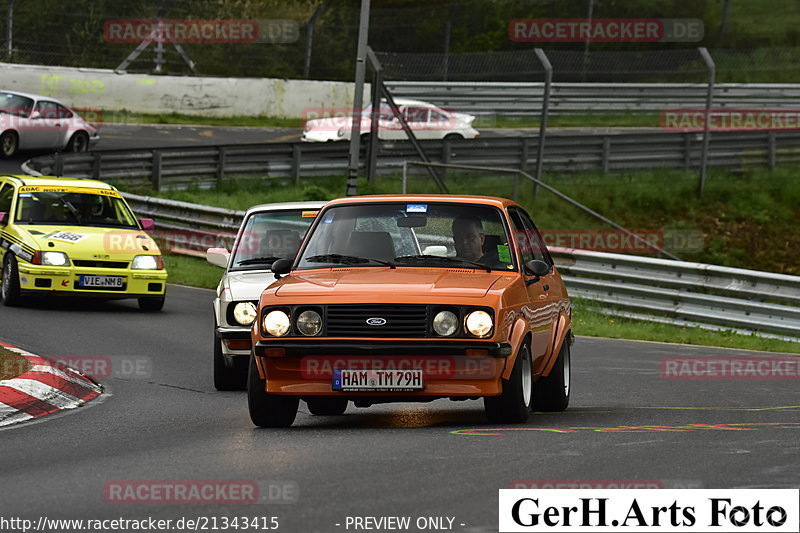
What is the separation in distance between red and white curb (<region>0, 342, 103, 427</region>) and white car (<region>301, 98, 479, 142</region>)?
2049 centimetres

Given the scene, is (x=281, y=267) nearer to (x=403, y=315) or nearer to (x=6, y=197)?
(x=403, y=315)

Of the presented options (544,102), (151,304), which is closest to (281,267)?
(151,304)

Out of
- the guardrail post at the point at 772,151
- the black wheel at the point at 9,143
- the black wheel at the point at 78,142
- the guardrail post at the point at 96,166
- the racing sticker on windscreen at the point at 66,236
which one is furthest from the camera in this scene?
the black wheel at the point at 78,142

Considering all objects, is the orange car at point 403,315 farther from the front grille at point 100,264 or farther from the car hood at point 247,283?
the front grille at point 100,264

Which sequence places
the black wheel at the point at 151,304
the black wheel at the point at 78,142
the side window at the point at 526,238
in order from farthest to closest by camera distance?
the black wheel at the point at 78,142 → the black wheel at the point at 151,304 → the side window at the point at 526,238

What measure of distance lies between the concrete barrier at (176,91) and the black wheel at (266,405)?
30830mm

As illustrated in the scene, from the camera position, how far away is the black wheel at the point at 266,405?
31.2ft

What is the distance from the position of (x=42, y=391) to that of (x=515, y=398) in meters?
4.14

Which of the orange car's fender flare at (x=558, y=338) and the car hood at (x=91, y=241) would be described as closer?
the orange car's fender flare at (x=558, y=338)

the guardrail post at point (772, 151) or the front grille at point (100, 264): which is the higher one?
the guardrail post at point (772, 151)

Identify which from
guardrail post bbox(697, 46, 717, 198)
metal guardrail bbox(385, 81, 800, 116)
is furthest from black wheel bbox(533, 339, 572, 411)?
metal guardrail bbox(385, 81, 800, 116)

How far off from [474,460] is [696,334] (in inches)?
481

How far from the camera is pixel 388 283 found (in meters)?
9.36

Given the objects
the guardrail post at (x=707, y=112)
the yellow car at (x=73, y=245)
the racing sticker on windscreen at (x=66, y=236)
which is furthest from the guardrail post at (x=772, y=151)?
the racing sticker on windscreen at (x=66, y=236)
